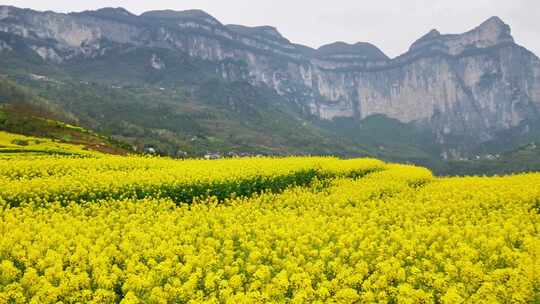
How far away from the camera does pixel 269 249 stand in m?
15.6

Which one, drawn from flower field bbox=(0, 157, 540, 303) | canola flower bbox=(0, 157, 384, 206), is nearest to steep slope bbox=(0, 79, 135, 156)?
canola flower bbox=(0, 157, 384, 206)

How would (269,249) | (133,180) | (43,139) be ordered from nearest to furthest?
(269,249), (133,180), (43,139)

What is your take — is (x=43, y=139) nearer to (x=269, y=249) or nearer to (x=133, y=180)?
(x=133, y=180)

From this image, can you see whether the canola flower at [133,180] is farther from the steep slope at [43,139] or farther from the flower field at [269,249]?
the steep slope at [43,139]

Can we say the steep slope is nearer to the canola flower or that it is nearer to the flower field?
the canola flower

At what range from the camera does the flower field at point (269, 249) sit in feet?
38.8

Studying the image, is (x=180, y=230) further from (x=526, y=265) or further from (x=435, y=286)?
(x=526, y=265)

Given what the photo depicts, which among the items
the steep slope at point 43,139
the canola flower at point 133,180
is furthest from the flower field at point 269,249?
the steep slope at point 43,139

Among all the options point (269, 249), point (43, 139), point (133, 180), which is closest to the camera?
point (269, 249)

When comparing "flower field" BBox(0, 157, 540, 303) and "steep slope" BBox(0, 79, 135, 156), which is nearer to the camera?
"flower field" BBox(0, 157, 540, 303)

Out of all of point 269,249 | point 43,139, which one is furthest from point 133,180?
point 43,139

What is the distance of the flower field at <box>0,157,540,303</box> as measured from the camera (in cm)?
1183

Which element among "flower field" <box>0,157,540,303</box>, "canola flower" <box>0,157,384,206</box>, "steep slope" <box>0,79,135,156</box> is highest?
"flower field" <box>0,157,540,303</box>

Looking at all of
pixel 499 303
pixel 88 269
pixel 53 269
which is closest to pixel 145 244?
pixel 88 269
